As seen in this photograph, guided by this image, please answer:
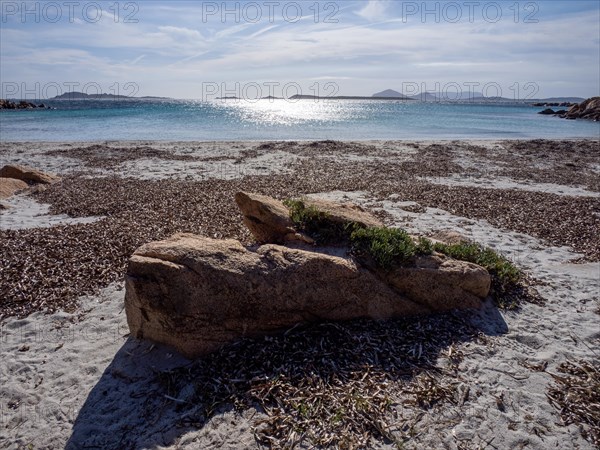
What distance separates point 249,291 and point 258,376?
1058mm

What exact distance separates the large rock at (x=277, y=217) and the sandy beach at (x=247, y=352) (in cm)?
164

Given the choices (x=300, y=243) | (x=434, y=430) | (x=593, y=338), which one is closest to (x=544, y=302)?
(x=593, y=338)

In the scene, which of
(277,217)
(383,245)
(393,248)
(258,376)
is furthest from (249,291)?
(393,248)

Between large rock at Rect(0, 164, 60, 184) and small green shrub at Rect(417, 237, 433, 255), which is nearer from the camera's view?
small green shrub at Rect(417, 237, 433, 255)

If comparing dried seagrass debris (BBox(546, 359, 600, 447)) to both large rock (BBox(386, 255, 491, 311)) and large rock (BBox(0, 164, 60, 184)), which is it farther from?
large rock (BBox(0, 164, 60, 184))

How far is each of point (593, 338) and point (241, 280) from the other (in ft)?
16.4

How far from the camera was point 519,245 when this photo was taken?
897 centimetres

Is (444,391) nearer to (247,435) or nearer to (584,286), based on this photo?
(247,435)

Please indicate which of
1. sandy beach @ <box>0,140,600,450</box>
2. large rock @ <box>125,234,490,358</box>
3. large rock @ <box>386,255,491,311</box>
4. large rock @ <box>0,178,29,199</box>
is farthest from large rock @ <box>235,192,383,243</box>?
large rock @ <box>0,178,29,199</box>

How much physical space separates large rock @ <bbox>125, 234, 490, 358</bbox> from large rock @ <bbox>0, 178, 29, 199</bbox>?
968 cm

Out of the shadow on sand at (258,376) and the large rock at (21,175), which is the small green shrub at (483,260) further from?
the large rock at (21,175)

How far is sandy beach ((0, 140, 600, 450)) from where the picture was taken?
13.5 ft

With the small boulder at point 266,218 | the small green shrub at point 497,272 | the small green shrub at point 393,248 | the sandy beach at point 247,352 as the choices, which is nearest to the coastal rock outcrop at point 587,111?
the sandy beach at point 247,352

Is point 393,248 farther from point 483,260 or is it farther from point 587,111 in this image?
point 587,111
